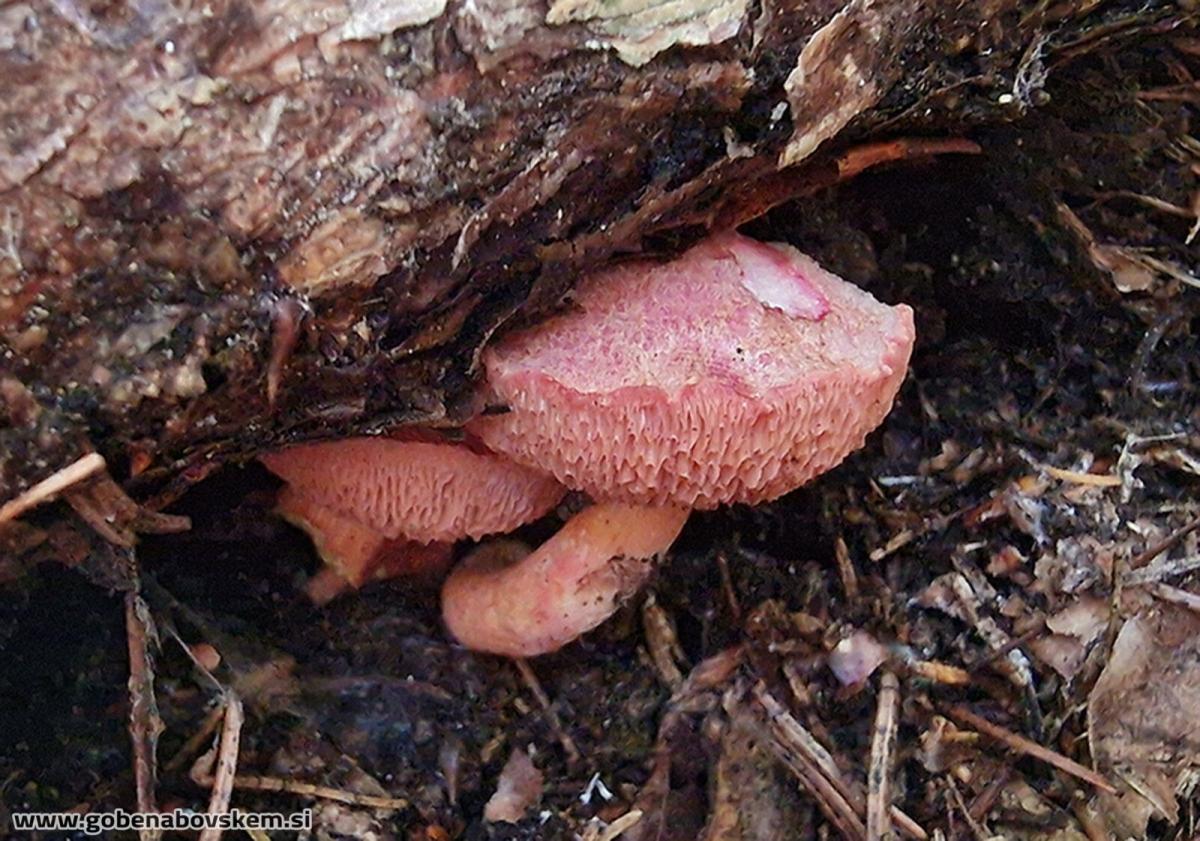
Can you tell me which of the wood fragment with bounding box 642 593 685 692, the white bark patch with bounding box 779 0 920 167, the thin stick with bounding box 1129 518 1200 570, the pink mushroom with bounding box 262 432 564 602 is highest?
the white bark patch with bounding box 779 0 920 167

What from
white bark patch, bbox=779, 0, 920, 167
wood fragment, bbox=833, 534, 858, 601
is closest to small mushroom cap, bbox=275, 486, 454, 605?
wood fragment, bbox=833, 534, 858, 601

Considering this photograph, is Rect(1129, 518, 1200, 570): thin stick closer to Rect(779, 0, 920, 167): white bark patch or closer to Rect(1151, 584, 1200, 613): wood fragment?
Rect(1151, 584, 1200, 613): wood fragment

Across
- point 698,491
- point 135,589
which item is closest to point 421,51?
point 698,491

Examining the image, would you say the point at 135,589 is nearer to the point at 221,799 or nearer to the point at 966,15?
the point at 221,799

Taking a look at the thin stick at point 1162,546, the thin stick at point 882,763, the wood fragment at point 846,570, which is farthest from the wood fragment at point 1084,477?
the thin stick at point 882,763

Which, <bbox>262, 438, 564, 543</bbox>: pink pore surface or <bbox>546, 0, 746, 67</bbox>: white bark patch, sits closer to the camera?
<bbox>546, 0, 746, 67</bbox>: white bark patch

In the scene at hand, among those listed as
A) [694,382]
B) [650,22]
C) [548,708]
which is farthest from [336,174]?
[548,708]
